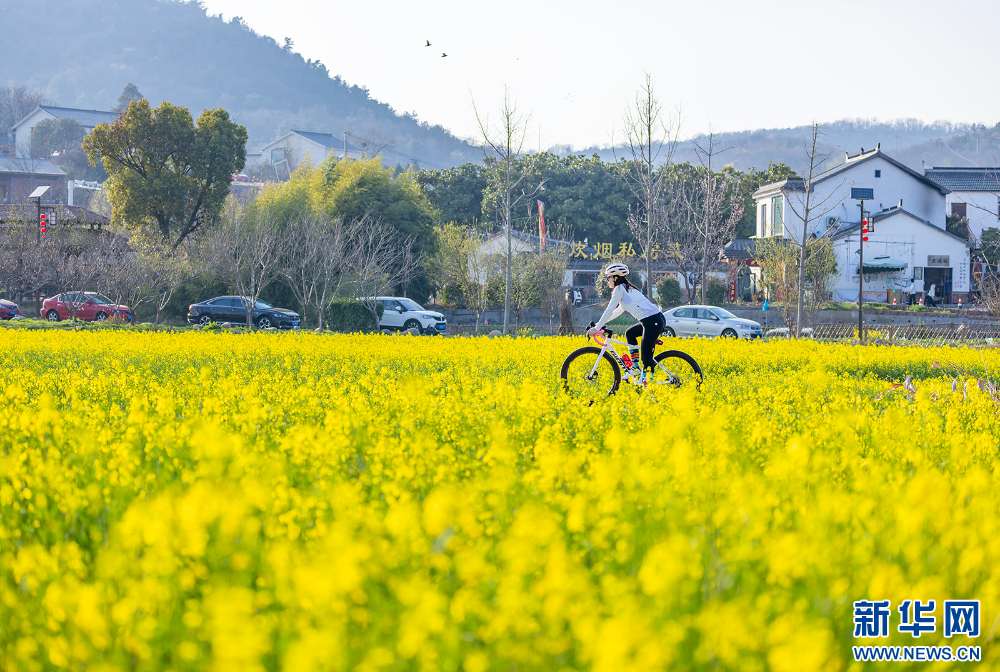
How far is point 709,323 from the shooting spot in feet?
91.6

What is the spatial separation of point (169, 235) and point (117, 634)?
115 feet

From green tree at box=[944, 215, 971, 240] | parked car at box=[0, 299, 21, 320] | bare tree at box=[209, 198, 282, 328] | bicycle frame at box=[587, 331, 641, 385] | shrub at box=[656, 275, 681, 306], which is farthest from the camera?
green tree at box=[944, 215, 971, 240]

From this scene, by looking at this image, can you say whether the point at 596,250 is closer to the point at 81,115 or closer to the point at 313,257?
the point at 313,257

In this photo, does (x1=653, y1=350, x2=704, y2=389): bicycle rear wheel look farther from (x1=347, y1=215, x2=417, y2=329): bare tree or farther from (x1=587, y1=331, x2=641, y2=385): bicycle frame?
(x1=347, y1=215, x2=417, y2=329): bare tree

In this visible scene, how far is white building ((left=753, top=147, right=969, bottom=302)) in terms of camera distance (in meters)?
43.2

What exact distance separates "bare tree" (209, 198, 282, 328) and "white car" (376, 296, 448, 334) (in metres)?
4.35

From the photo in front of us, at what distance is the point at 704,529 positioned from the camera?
3420mm

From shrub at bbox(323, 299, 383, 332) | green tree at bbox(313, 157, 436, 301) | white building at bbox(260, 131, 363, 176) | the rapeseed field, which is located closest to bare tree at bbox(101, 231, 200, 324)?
shrub at bbox(323, 299, 383, 332)

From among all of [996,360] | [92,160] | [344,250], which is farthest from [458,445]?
[92,160]

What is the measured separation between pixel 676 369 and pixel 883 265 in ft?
122

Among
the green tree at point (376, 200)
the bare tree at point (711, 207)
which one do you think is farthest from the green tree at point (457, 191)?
the green tree at point (376, 200)

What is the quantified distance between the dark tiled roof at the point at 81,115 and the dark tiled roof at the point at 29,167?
26.0m

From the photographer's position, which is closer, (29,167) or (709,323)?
(709,323)

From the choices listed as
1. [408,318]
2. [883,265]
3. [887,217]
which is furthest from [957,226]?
[408,318]
